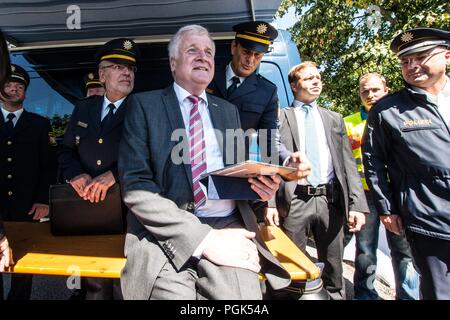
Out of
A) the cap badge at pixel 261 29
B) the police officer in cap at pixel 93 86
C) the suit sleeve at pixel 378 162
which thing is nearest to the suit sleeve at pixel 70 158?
the police officer in cap at pixel 93 86

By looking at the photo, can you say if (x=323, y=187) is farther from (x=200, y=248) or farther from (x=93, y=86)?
(x=93, y=86)

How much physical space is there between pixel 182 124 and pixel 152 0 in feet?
4.32

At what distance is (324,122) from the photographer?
283 cm

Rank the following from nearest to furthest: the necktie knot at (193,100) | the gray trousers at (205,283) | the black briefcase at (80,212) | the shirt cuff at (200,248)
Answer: the gray trousers at (205,283)
the shirt cuff at (200,248)
the necktie knot at (193,100)
the black briefcase at (80,212)

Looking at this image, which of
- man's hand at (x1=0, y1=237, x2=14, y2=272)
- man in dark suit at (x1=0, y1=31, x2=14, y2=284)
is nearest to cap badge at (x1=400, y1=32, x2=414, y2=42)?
man in dark suit at (x1=0, y1=31, x2=14, y2=284)

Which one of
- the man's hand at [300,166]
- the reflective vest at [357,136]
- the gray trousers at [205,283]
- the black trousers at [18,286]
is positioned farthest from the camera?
the reflective vest at [357,136]

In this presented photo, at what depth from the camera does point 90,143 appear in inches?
89.4

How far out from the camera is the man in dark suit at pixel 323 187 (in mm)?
2707

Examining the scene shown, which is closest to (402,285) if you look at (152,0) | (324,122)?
(324,122)

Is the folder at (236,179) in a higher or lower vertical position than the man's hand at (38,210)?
higher

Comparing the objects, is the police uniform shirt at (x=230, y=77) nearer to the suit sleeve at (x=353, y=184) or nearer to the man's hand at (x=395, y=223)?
the suit sleeve at (x=353, y=184)

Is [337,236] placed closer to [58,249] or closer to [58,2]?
[58,249]

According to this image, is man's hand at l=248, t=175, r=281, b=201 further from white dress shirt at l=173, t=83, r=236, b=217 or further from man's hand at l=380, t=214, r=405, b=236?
man's hand at l=380, t=214, r=405, b=236

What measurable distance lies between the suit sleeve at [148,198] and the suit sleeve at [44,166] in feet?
4.59
